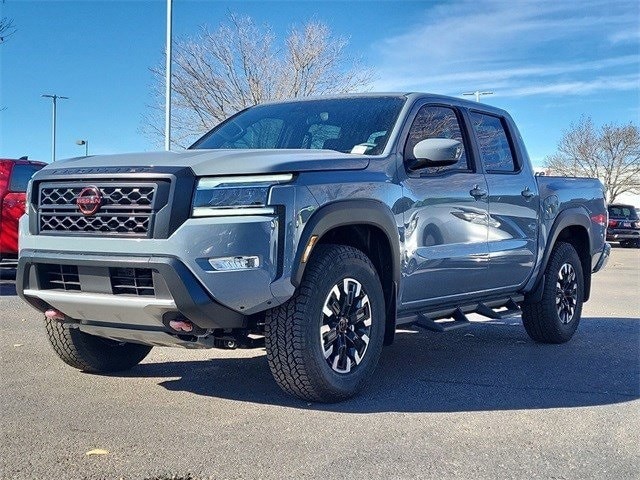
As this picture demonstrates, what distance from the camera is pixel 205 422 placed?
4.21 m

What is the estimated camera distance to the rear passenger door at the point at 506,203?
6051mm

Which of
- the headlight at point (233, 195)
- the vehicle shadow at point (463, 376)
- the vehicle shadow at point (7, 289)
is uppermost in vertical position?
the headlight at point (233, 195)

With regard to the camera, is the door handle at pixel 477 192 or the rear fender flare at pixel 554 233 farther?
the rear fender flare at pixel 554 233

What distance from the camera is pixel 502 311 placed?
6273 mm

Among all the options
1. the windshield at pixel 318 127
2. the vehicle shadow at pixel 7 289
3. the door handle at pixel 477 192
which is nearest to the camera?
the windshield at pixel 318 127

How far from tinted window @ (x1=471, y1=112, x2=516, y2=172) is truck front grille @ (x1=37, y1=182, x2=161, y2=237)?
2969 millimetres

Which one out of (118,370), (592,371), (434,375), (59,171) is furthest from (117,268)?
(592,371)

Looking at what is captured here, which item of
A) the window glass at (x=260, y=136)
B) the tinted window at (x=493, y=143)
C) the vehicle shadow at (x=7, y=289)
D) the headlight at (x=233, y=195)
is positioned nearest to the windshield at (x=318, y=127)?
the window glass at (x=260, y=136)

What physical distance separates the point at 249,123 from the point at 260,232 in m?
2.02

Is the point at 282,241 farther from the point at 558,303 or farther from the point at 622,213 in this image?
the point at 622,213

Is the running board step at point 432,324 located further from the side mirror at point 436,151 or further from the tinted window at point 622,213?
the tinted window at point 622,213

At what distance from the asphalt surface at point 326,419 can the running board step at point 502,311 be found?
356mm

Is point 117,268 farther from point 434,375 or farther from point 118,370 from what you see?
point 434,375

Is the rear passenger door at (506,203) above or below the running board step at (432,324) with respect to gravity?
above
